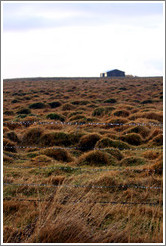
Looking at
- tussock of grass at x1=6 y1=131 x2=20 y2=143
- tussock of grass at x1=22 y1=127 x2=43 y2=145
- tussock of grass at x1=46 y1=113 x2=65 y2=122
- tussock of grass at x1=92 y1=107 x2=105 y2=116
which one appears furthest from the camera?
tussock of grass at x1=92 y1=107 x2=105 y2=116

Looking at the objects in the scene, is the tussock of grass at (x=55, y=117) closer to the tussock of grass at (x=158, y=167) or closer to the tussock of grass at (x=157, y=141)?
the tussock of grass at (x=157, y=141)

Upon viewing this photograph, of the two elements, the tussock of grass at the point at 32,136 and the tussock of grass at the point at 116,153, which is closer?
the tussock of grass at the point at 116,153

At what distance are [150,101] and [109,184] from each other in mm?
16520

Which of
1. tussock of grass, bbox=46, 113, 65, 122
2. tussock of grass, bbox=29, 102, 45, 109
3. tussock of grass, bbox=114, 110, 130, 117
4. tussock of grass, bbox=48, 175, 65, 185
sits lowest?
tussock of grass, bbox=48, 175, 65, 185

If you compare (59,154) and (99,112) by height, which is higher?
(99,112)

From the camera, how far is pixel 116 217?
13.5 ft

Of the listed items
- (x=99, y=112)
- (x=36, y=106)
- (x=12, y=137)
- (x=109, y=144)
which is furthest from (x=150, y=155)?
(x=36, y=106)

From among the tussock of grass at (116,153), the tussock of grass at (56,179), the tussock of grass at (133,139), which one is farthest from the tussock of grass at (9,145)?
the tussock of grass at (133,139)

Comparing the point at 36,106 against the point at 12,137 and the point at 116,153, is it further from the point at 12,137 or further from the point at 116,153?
the point at 116,153

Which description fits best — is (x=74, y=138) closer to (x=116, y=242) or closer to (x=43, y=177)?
(x=43, y=177)

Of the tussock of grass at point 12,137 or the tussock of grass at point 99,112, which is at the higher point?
the tussock of grass at point 99,112

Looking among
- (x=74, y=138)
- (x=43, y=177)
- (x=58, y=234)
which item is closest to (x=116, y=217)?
(x=58, y=234)

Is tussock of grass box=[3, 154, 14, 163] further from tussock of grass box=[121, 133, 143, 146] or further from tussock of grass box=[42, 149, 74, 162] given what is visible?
tussock of grass box=[121, 133, 143, 146]

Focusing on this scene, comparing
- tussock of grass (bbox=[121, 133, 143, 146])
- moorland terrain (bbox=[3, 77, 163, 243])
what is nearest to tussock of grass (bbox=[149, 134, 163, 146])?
moorland terrain (bbox=[3, 77, 163, 243])
